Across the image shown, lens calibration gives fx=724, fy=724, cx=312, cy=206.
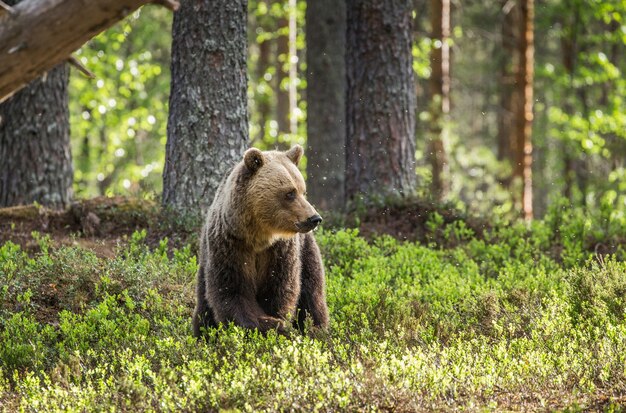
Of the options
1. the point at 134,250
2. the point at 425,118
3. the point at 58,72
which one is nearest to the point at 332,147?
the point at 425,118

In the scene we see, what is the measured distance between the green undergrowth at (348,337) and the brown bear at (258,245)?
320mm

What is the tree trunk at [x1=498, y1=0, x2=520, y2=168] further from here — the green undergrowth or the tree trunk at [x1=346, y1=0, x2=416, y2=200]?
the green undergrowth

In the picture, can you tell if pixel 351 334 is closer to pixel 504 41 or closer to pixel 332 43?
pixel 332 43

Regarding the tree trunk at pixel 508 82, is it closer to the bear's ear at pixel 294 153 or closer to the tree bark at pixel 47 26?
the bear's ear at pixel 294 153

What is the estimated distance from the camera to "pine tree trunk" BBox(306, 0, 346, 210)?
15.6 metres

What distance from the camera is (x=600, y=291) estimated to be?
6.51 metres

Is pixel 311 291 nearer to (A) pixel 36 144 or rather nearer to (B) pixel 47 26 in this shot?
(B) pixel 47 26

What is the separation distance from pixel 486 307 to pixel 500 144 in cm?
2236

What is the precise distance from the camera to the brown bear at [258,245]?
5.92 meters

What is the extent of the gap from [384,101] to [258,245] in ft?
20.1

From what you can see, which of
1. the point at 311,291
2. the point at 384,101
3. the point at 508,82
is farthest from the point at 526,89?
the point at 311,291

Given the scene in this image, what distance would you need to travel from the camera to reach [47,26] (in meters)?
3.97

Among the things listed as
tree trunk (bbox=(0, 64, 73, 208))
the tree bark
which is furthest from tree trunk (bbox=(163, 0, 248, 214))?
the tree bark

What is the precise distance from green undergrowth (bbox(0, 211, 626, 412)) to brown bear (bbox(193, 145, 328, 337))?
1.05 feet
